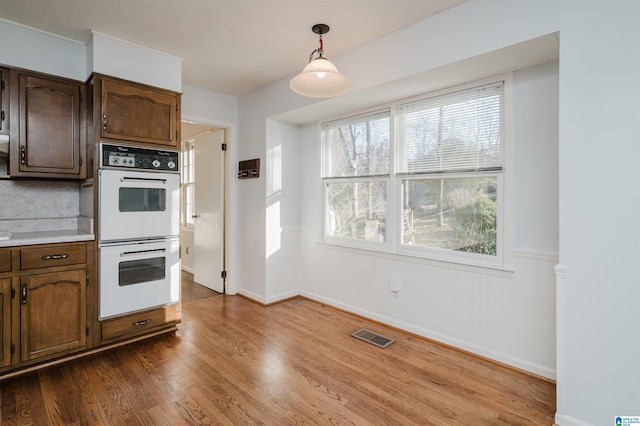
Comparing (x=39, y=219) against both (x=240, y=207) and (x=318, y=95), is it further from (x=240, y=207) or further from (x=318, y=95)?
(x=318, y=95)

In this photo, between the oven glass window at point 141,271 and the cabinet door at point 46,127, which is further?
the oven glass window at point 141,271

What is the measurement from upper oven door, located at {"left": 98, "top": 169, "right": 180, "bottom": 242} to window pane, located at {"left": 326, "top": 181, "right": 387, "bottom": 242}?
1736 millimetres

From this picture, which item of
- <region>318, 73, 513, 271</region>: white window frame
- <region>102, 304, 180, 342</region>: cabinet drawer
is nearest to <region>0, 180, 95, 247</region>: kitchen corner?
<region>102, 304, 180, 342</region>: cabinet drawer

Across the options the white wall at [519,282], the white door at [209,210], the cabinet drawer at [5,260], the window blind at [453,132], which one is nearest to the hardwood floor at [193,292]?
the white door at [209,210]

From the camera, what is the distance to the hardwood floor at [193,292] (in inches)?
168

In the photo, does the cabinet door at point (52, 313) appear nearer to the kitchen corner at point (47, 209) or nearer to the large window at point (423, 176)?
the kitchen corner at point (47, 209)

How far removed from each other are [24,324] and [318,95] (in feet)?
8.68

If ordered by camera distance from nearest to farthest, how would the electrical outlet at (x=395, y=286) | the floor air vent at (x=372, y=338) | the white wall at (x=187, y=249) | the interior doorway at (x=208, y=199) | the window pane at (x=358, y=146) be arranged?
1. the floor air vent at (x=372, y=338)
2. the electrical outlet at (x=395, y=286)
3. the window pane at (x=358, y=146)
4. the interior doorway at (x=208, y=199)
5. the white wall at (x=187, y=249)

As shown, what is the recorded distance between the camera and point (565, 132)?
74.1 inches

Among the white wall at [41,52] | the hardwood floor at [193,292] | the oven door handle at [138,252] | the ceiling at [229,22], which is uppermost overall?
the ceiling at [229,22]

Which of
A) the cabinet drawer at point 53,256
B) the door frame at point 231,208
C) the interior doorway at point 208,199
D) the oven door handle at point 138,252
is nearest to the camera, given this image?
the cabinet drawer at point 53,256

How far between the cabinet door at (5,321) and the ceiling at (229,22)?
1990 mm

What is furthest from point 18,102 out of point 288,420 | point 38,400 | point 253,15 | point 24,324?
point 288,420

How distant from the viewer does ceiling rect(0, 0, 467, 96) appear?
2.34 m
